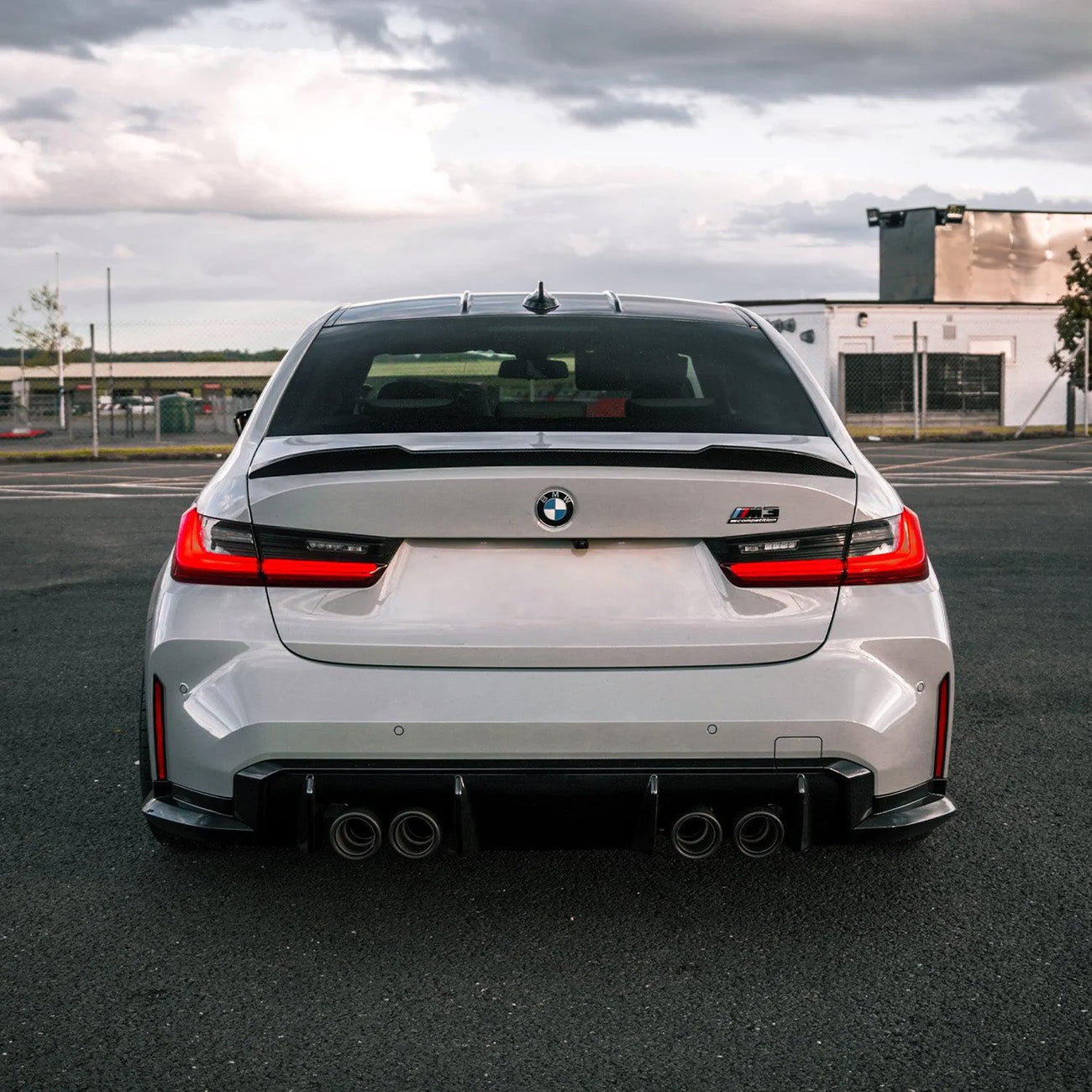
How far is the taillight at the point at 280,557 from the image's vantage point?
10.7ft

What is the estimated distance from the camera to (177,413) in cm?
3991

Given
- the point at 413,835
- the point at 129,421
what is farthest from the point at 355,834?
A: the point at 129,421

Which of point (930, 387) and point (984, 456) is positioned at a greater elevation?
point (930, 387)

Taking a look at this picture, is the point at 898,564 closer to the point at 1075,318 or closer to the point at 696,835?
the point at 696,835

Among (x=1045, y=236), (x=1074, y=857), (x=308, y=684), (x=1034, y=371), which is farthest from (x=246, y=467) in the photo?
(x=1045, y=236)

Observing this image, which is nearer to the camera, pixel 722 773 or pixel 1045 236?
pixel 722 773

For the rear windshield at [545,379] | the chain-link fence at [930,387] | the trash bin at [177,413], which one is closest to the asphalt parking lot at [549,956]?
the rear windshield at [545,379]

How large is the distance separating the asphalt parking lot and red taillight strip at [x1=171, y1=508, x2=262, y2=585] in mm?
883

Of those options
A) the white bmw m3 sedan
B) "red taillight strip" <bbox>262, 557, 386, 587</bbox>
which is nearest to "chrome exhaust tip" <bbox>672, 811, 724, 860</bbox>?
the white bmw m3 sedan

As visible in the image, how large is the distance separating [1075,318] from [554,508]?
41896 mm

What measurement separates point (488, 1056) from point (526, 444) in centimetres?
132

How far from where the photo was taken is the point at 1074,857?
4.10 meters

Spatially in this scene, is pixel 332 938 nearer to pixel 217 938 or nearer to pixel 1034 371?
pixel 217 938

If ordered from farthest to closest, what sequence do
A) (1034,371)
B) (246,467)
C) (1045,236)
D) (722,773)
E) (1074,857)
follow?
(1045,236)
(1034,371)
(1074,857)
(246,467)
(722,773)
